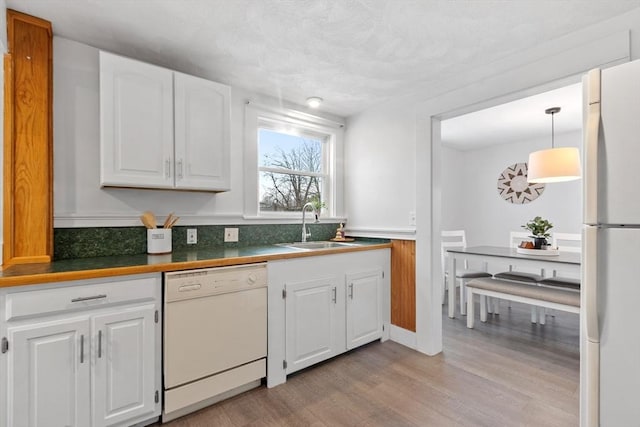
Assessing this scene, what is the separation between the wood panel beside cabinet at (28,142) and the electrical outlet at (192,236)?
30.5 inches

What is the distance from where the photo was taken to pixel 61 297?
4.52 ft

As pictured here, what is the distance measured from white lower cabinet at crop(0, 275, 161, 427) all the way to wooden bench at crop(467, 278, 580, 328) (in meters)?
2.92

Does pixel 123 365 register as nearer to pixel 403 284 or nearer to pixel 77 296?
pixel 77 296

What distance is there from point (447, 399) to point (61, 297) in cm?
218

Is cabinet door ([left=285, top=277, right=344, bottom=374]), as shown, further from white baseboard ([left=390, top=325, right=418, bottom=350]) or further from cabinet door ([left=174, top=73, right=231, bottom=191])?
cabinet door ([left=174, top=73, right=231, bottom=191])

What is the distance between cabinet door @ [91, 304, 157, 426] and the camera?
147 cm

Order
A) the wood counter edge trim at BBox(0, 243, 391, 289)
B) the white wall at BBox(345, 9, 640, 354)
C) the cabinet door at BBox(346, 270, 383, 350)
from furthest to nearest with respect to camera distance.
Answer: the cabinet door at BBox(346, 270, 383, 350), the white wall at BBox(345, 9, 640, 354), the wood counter edge trim at BBox(0, 243, 391, 289)

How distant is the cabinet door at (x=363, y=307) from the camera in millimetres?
2496

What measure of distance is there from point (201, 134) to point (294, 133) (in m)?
1.13

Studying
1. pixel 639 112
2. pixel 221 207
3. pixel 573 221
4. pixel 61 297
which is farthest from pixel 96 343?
pixel 573 221

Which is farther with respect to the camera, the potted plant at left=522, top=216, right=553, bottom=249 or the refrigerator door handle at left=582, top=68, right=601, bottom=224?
the potted plant at left=522, top=216, right=553, bottom=249

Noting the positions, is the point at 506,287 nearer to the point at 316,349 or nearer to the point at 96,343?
the point at 316,349

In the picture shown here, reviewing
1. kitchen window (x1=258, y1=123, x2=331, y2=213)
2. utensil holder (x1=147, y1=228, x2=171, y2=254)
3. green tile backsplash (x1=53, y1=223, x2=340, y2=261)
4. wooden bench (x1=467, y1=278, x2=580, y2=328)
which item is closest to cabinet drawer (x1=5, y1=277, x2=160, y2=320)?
utensil holder (x1=147, y1=228, x2=171, y2=254)

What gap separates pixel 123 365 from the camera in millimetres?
1527
